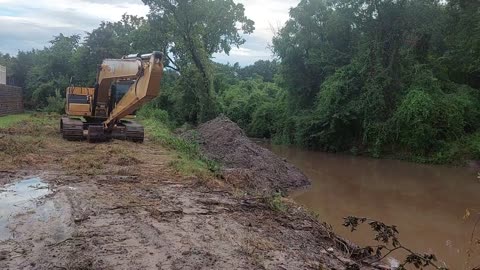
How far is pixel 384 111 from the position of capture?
26734 mm

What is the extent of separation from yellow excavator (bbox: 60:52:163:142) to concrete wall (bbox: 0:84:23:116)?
49.2 feet

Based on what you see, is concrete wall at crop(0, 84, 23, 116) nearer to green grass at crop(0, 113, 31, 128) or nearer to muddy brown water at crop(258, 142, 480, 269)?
green grass at crop(0, 113, 31, 128)

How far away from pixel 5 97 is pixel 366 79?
74.4 feet

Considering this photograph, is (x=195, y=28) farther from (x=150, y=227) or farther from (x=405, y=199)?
(x=150, y=227)

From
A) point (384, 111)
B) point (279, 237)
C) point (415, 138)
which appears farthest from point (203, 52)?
point (279, 237)

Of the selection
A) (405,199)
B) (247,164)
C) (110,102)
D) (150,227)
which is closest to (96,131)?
(110,102)

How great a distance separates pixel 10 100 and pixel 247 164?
21.8 metres

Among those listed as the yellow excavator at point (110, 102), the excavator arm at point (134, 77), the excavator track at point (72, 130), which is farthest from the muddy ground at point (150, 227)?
the excavator track at point (72, 130)

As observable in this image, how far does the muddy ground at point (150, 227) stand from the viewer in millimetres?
5516

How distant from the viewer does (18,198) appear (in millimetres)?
8047

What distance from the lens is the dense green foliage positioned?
24.9 meters

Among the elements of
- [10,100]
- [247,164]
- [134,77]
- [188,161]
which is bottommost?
[247,164]

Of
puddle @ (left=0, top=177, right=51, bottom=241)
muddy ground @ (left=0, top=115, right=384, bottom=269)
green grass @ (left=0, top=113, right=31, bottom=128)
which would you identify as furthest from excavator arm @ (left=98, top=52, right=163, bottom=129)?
green grass @ (left=0, top=113, right=31, bottom=128)

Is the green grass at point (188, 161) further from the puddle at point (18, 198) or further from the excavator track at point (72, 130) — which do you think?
the puddle at point (18, 198)
